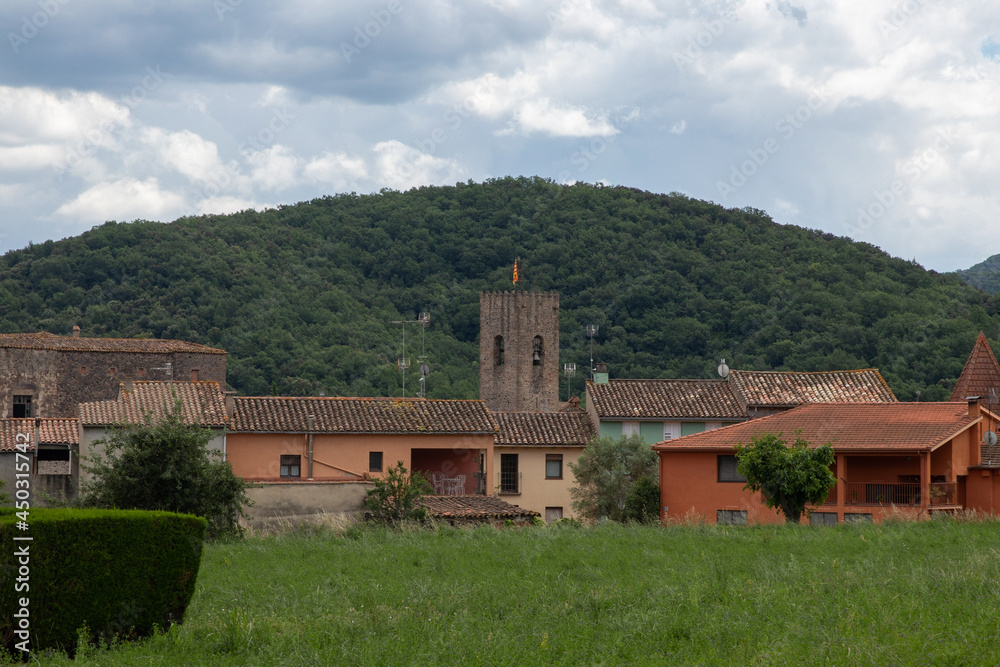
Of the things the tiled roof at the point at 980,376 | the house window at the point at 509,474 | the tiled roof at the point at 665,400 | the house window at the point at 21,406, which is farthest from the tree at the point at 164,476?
the tiled roof at the point at 980,376

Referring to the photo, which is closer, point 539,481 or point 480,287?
point 539,481

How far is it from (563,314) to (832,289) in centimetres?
1797

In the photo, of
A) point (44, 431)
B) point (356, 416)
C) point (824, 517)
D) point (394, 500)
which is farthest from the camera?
point (44, 431)

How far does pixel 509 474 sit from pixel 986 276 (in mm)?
87214

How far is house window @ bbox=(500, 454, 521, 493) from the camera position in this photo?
140ft

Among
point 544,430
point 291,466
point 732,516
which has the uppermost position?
point 544,430

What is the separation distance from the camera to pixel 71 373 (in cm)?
4975

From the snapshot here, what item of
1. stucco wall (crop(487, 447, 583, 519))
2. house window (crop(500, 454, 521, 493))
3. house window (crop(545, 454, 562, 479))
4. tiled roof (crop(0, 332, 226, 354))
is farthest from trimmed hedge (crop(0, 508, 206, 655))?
tiled roof (crop(0, 332, 226, 354))

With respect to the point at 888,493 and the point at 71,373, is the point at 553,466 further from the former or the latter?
the point at 71,373

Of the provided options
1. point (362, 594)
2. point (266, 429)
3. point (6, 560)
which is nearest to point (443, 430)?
point (266, 429)

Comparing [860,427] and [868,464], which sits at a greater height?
[860,427]

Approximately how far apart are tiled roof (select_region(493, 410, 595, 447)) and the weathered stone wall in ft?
54.6

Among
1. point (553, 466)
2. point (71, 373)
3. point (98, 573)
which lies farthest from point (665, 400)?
point (98, 573)

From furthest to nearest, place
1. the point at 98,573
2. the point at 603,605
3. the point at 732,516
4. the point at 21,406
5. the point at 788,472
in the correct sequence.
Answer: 1. the point at 21,406
2. the point at 732,516
3. the point at 788,472
4. the point at 603,605
5. the point at 98,573
